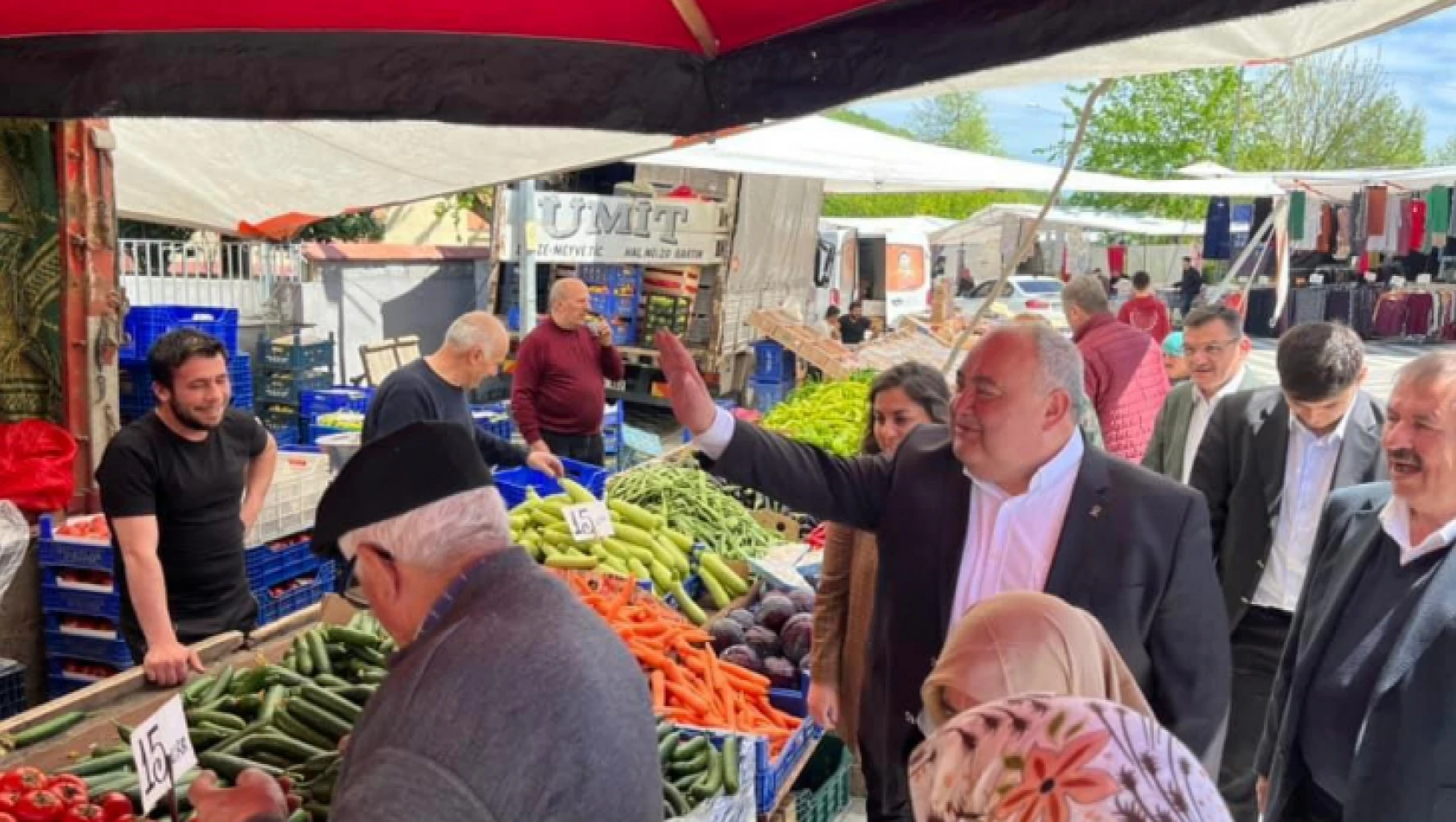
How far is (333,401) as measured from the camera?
9.75 metres

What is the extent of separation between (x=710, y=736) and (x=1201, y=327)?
127 inches

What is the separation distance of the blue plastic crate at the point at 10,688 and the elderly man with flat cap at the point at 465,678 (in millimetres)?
2599

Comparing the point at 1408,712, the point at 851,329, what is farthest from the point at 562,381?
the point at 851,329

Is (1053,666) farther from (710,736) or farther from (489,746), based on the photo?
(710,736)

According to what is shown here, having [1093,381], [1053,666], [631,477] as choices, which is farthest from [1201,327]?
[1053,666]

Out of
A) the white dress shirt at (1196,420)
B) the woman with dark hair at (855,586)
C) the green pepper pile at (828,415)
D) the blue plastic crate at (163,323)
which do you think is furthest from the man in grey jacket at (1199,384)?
the blue plastic crate at (163,323)

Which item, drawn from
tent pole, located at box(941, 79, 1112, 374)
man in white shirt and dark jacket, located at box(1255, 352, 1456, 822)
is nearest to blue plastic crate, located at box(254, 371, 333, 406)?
tent pole, located at box(941, 79, 1112, 374)

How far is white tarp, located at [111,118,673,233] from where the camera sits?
143 inches

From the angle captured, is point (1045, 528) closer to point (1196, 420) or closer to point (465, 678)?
point (465, 678)

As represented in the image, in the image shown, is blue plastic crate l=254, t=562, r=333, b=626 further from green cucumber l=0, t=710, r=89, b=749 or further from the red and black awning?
the red and black awning

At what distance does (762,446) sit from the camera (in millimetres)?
3029

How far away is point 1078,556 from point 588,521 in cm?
279

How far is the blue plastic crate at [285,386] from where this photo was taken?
10445 millimetres

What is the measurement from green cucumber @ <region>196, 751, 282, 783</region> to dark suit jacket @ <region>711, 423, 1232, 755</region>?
1438 mm
